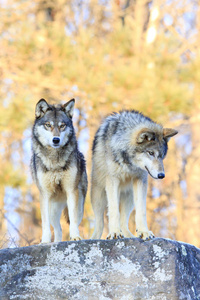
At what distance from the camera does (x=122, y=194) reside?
24.6 ft

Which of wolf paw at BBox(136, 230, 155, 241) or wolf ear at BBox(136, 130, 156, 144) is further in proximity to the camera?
wolf ear at BBox(136, 130, 156, 144)

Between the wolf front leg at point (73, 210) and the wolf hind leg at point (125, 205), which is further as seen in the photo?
the wolf hind leg at point (125, 205)

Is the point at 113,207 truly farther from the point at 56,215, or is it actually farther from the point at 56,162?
the point at 56,215

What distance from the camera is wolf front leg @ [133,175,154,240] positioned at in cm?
635

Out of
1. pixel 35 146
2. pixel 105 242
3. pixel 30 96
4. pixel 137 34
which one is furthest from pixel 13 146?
pixel 105 242

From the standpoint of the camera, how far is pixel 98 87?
45.3 feet

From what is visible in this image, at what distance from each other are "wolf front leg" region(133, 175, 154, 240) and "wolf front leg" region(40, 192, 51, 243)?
51.5 inches

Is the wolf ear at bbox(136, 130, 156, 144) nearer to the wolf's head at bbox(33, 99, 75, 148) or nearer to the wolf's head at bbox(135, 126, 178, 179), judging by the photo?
the wolf's head at bbox(135, 126, 178, 179)

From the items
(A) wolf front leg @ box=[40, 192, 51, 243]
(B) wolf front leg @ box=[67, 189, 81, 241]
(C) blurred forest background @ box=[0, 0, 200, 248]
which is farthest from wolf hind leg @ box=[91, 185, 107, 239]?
(C) blurred forest background @ box=[0, 0, 200, 248]

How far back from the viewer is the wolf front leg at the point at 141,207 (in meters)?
6.35

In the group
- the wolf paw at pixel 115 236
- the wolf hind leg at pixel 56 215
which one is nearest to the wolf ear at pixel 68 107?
the wolf hind leg at pixel 56 215

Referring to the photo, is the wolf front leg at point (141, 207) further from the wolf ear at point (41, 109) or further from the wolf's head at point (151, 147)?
the wolf ear at point (41, 109)

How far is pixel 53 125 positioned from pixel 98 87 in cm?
711

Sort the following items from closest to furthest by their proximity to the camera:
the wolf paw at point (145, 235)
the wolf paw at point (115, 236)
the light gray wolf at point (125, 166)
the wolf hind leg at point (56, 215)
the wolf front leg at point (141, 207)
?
the wolf paw at point (145, 235) < the wolf front leg at point (141, 207) < the wolf paw at point (115, 236) < the light gray wolf at point (125, 166) < the wolf hind leg at point (56, 215)
